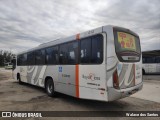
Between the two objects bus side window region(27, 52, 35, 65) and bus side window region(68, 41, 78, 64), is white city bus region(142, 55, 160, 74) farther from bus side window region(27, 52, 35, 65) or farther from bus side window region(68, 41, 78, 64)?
bus side window region(68, 41, 78, 64)

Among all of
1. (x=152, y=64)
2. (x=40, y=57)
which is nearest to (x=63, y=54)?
(x=40, y=57)

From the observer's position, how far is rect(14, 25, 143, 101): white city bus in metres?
5.88

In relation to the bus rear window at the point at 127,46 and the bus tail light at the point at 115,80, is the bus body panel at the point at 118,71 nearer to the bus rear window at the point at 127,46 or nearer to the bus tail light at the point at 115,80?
the bus tail light at the point at 115,80

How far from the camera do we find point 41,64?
10625 millimetres

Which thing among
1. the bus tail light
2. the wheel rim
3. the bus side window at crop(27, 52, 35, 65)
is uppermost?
the bus side window at crop(27, 52, 35, 65)

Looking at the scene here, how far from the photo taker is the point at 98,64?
6164 mm

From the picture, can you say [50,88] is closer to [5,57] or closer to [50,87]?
[50,87]

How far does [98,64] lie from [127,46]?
139cm

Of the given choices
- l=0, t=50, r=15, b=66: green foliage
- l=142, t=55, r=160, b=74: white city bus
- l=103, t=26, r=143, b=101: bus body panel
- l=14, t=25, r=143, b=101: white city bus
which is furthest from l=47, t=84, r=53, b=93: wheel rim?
l=0, t=50, r=15, b=66: green foliage

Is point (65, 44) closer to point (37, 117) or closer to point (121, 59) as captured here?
point (121, 59)

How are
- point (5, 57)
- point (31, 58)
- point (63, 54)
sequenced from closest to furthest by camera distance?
point (63, 54), point (31, 58), point (5, 57)

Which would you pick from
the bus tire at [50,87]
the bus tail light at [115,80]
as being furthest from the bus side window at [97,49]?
the bus tire at [50,87]

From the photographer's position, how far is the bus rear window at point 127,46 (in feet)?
20.0

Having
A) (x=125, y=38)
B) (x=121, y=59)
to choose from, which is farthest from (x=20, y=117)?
(x=125, y=38)
